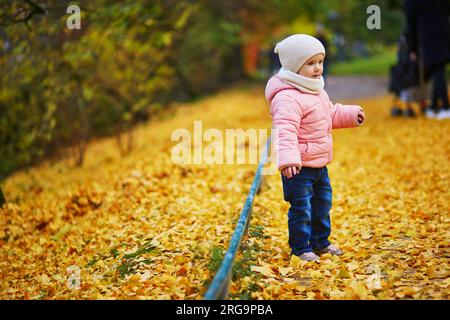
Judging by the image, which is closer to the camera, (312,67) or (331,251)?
(312,67)

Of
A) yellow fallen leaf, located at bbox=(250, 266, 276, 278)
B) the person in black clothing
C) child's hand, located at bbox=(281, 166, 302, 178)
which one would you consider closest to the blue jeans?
child's hand, located at bbox=(281, 166, 302, 178)

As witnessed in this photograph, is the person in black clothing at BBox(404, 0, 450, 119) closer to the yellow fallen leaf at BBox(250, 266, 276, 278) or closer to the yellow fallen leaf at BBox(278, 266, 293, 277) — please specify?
the yellow fallen leaf at BBox(278, 266, 293, 277)

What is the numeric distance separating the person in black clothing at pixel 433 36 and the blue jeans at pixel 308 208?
23.0 ft

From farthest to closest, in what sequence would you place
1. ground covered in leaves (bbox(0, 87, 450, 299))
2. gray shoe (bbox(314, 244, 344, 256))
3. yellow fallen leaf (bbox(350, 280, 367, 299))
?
gray shoe (bbox(314, 244, 344, 256)) < ground covered in leaves (bbox(0, 87, 450, 299)) < yellow fallen leaf (bbox(350, 280, 367, 299))

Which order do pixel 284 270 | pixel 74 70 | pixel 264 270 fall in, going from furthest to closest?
pixel 74 70 → pixel 284 270 → pixel 264 270

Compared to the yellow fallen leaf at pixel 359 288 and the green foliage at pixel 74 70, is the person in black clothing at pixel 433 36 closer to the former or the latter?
the green foliage at pixel 74 70

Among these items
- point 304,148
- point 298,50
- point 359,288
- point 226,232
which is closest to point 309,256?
point 359,288

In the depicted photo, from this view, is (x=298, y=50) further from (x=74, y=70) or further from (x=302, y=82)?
(x=74, y=70)

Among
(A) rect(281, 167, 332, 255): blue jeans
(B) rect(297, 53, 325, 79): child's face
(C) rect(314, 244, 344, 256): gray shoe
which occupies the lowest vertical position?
(C) rect(314, 244, 344, 256): gray shoe

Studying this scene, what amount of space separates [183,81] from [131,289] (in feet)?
74.7

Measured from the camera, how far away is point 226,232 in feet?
Result: 18.1

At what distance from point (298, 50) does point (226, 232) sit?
1.96 m

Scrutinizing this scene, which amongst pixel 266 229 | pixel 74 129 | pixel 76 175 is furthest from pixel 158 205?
pixel 74 129

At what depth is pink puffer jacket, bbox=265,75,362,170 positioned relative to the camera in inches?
173
